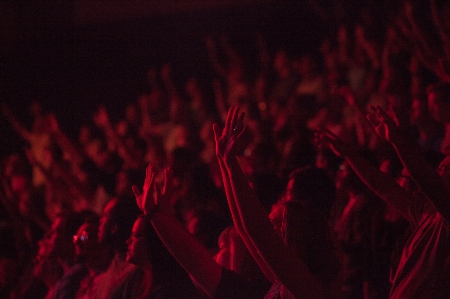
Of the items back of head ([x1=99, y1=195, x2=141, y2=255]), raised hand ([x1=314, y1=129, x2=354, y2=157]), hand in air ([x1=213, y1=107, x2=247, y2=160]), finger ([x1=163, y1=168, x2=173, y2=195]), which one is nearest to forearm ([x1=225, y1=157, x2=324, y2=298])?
hand in air ([x1=213, y1=107, x2=247, y2=160])

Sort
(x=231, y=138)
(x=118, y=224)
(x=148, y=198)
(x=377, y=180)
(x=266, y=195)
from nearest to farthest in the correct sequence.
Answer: (x=231, y=138) → (x=148, y=198) → (x=377, y=180) → (x=118, y=224) → (x=266, y=195)

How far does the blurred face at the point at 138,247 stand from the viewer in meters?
3.47

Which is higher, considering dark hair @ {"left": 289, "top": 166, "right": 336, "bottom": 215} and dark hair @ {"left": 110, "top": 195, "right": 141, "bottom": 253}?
dark hair @ {"left": 110, "top": 195, "right": 141, "bottom": 253}

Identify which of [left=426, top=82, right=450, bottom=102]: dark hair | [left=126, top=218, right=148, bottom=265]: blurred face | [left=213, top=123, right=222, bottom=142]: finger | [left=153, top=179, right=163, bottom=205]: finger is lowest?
[left=426, top=82, right=450, bottom=102]: dark hair

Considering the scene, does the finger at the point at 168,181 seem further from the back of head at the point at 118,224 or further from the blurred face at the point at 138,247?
the back of head at the point at 118,224

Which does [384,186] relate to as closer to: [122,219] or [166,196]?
[166,196]

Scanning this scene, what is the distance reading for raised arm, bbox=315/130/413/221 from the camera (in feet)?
10.7

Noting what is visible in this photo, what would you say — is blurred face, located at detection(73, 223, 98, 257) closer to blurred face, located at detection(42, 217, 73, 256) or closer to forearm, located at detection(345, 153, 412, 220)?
blurred face, located at detection(42, 217, 73, 256)

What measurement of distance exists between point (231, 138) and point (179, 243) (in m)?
0.58

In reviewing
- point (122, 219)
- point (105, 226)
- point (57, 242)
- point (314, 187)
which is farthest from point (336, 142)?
point (57, 242)

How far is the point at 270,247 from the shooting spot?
101 inches

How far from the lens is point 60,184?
286 inches

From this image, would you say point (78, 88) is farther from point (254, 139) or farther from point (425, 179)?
point (425, 179)

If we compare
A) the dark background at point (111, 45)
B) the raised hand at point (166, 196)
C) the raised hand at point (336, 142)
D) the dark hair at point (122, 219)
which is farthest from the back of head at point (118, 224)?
the dark background at point (111, 45)
